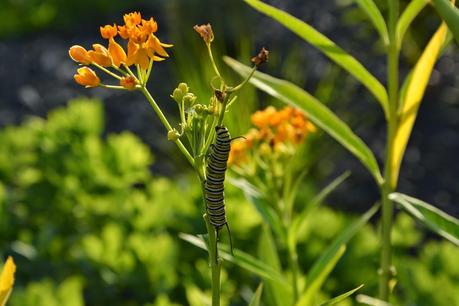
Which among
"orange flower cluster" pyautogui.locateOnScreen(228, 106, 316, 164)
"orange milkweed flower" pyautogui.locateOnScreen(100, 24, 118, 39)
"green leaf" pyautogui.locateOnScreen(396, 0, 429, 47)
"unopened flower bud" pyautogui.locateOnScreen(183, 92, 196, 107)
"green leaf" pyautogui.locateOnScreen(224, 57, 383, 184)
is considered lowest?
"unopened flower bud" pyautogui.locateOnScreen(183, 92, 196, 107)

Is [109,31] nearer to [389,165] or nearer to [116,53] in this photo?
[116,53]

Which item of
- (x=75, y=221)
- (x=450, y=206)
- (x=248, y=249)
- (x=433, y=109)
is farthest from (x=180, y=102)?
(x=433, y=109)

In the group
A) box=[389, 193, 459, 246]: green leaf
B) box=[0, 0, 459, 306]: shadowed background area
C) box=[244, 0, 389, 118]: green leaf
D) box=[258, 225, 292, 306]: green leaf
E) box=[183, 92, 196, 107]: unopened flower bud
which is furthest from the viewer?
box=[0, 0, 459, 306]: shadowed background area

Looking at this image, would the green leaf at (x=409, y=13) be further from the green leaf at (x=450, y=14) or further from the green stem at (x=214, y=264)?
the green stem at (x=214, y=264)

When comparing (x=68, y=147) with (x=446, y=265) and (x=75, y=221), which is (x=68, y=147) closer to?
(x=75, y=221)

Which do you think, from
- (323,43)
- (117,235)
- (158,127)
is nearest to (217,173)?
(323,43)

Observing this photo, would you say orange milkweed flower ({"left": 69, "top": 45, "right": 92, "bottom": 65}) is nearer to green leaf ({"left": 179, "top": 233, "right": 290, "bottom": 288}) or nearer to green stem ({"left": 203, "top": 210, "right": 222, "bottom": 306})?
green stem ({"left": 203, "top": 210, "right": 222, "bottom": 306})

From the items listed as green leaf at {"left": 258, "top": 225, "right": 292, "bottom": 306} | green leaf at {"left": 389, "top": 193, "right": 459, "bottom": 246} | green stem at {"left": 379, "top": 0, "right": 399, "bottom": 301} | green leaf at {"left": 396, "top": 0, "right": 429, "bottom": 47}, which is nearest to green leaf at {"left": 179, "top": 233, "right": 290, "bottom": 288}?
green leaf at {"left": 258, "top": 225, "right": 292, "bottom": 306}
